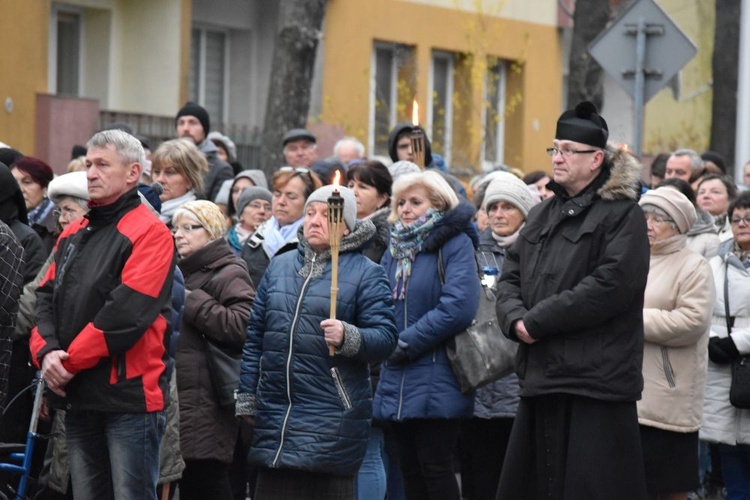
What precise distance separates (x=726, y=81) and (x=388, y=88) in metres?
5.73

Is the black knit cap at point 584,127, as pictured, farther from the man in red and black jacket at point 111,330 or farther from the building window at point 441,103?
the building window at point 441,103

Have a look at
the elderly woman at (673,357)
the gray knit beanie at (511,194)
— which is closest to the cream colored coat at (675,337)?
the elderly woman at (673,357)

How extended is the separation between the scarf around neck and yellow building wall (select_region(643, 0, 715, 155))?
2478 cm

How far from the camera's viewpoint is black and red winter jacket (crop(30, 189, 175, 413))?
7082 mm

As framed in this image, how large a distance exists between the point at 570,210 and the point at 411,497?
2215 millimetres

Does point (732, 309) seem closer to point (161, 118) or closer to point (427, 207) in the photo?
point (427, 207)

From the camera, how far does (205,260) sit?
8.60 m

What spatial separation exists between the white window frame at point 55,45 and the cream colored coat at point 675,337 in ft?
42.2

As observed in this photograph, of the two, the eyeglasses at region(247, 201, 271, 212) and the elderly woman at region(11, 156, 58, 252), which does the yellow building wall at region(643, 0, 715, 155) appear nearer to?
the eyeglasses at region(247, 201, 271, 212)

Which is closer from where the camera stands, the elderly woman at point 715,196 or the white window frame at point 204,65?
the elderly woman at point 715,196

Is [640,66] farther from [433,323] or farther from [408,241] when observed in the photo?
[433,323]

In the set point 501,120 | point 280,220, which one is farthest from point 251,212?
point 501,120

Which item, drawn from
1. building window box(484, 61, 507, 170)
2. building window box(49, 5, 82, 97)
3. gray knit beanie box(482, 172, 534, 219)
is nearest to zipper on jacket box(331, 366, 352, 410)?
gray knit beanie box(482, 172, 534, 219)

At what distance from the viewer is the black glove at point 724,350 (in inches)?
401
